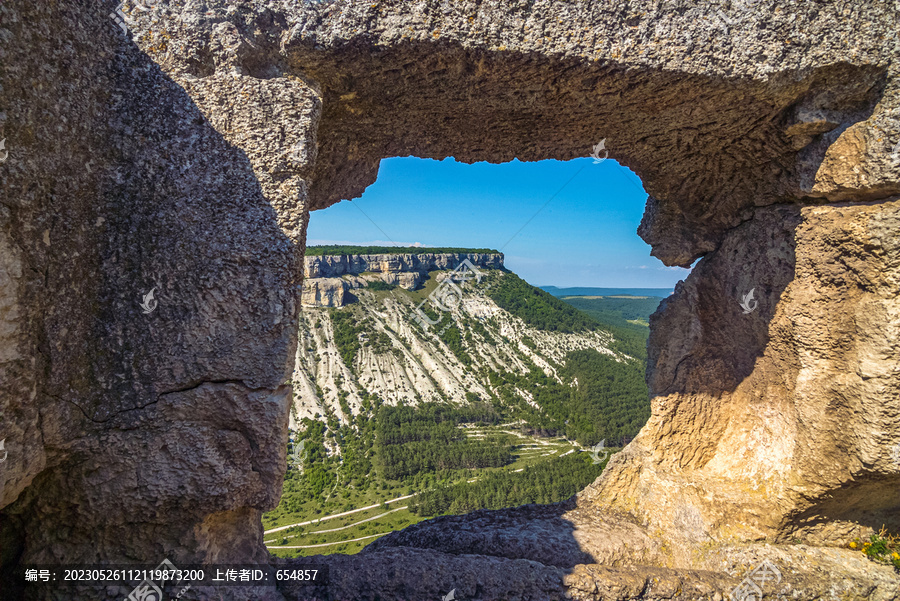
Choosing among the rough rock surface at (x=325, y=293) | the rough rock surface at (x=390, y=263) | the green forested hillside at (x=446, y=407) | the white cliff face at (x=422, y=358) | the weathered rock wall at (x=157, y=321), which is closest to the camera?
the weathered rock wall at (x=157, y=321)

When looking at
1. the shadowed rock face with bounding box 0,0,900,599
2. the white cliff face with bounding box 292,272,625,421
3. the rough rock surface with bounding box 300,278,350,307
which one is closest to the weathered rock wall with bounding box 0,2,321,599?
the shadowed rock face with bounding box 0,0,900,599

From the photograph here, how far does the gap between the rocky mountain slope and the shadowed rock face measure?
→ 119 ft

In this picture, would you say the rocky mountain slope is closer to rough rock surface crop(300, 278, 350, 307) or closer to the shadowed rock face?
rough rock surface crop(300, 278, 350, 307)

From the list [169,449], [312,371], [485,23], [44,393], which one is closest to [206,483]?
[169,449]

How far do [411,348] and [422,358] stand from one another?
202cm

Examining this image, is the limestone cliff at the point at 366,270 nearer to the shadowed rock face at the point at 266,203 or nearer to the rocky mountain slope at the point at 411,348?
the rocky mountain slope at the point at 411,348

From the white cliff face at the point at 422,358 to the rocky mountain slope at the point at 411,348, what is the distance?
0.31 ft

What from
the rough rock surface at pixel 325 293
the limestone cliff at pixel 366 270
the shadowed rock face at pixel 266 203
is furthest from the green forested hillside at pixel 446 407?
the shadowed rock face at pixel 266 203

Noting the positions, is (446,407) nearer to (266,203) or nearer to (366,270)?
(366,270)

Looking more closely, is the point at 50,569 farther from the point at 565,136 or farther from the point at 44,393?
the point at 565,136

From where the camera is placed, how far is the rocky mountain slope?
41.1 metres

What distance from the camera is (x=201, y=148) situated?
3.28 metres

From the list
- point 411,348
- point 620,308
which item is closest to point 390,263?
point 411,348

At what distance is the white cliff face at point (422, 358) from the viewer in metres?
→ 40.9
